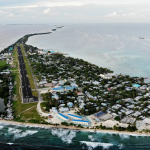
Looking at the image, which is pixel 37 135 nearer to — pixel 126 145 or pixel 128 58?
pixel 126 145

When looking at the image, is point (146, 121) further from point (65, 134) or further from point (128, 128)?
point (65, 134)

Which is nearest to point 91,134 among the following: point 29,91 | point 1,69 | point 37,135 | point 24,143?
point 37,135

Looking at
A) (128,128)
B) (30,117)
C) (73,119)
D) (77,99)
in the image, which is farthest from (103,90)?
(30,117)

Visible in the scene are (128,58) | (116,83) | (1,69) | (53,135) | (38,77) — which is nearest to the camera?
(53,135)

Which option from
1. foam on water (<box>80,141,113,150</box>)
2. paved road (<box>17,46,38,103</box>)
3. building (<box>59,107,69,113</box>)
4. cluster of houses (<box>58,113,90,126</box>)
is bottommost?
foam on water (<box>80,141,113,150</box>)

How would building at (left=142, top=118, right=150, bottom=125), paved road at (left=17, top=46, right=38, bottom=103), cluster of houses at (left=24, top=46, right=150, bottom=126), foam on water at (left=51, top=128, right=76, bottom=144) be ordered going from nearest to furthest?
foam on water at (left=51, top=128, right=76, bottom=144) < building at (left=142, top=118, right=150, bottom=125) < cluster of houses at (left=24, top=46, right=150, bottom=126) < paved road at (left=17, top=46, right=38, bottom=103)

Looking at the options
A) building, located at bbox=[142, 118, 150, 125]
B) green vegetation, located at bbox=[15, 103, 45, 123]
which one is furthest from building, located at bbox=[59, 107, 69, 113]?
building, located at bbox=[142, 118, 150, 125]

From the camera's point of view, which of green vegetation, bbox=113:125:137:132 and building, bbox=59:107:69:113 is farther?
building, bbox=59:107:69:113

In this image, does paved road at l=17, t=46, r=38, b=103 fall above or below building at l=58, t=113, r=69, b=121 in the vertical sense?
above

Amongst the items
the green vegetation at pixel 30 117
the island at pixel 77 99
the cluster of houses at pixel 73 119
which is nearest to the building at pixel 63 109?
the island at pixel 77 99

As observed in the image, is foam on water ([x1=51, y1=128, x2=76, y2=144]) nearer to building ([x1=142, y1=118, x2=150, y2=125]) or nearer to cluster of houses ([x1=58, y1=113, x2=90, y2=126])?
cluster of houses ([x1=58, y1=113, x2=90, y2=126])
